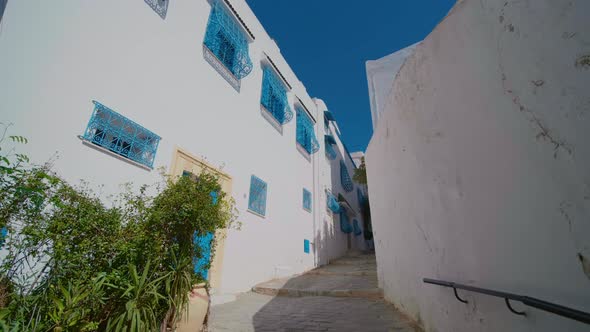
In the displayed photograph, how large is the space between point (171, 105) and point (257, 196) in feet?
10.1

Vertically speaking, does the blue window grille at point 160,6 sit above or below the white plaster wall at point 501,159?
above

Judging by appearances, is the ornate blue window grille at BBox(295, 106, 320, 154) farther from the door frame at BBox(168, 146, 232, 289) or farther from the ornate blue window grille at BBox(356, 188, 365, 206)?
the ornate blue window grille at BBox(356, 188, 365, 206)

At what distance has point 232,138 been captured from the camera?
5832mm

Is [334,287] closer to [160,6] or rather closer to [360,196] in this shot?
[160,6]

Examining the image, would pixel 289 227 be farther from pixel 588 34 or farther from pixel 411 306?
pixel 588 34

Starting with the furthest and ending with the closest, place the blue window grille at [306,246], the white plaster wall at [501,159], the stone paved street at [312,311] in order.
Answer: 1. the blue window grille at [306,246]
2. the stone paved street at [312,311]
3. the white plaster wall at [501,159]

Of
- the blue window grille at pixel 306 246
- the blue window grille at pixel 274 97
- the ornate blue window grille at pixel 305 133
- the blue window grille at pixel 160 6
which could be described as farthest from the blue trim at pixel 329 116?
the blue window grille at pixel 160 6

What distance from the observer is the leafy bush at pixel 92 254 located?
1.89 metres

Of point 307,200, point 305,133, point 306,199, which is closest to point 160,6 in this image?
point 305,133

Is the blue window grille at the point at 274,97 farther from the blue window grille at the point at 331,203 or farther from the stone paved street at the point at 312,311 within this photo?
the stone paved street at the point at 312,311

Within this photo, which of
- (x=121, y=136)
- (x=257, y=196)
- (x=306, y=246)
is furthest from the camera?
(x=306, y=246)

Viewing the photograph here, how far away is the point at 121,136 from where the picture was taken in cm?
354

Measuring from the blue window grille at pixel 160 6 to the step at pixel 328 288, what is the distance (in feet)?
19.0

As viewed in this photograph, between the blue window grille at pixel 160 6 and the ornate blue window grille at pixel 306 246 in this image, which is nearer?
the blue window grille at pixel 160 6
